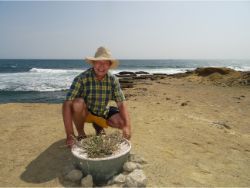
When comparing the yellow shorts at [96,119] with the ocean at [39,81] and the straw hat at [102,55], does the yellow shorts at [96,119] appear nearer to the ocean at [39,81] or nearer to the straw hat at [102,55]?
the straw hat at [102,55]

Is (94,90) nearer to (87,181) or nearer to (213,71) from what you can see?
(87,181)

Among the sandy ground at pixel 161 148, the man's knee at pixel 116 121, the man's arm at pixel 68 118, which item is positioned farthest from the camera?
the man's knee at pixel 116 121

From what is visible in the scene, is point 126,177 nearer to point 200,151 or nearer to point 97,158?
point 97,158

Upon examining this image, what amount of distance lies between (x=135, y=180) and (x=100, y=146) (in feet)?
2.04

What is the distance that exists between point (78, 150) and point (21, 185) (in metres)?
0.75

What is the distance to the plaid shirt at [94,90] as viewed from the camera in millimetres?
4160

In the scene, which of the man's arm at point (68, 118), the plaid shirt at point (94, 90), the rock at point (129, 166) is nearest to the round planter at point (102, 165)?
the rock at point (129, 166)

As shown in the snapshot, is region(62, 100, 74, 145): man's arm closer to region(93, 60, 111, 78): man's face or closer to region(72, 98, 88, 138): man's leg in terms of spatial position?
region(72, 98, 88, 138): man's leg

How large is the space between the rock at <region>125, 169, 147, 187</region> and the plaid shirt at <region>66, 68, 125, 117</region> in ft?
4.07

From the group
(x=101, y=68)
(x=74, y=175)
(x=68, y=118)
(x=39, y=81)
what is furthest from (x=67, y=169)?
(x=39, y=81)

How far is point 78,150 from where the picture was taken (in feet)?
12.3

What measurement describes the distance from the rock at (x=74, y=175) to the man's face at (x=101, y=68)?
133 centimetres

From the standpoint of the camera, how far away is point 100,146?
3686 mm

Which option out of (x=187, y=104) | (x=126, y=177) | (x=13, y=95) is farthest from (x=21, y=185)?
(x=13, y=95)
